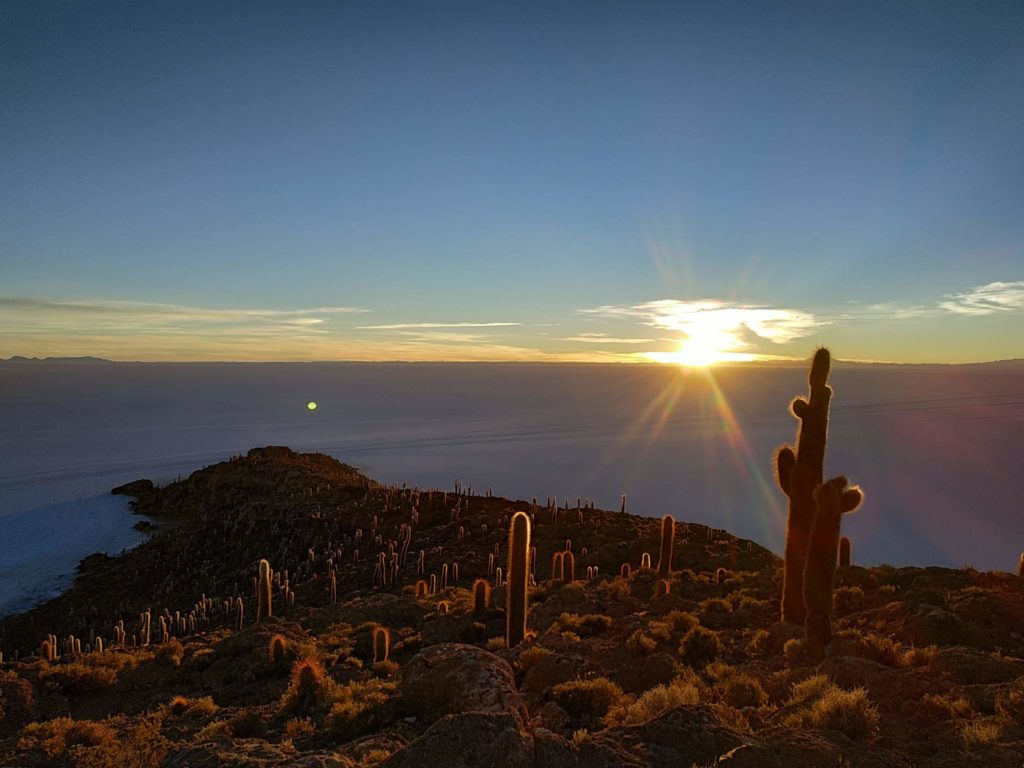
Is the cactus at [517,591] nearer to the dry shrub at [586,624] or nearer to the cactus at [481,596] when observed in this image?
the dry shrub at [586,624]

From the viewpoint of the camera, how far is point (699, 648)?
11.2 meters

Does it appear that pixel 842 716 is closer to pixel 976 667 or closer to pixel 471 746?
pixel 976 667

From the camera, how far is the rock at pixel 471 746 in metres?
5.55

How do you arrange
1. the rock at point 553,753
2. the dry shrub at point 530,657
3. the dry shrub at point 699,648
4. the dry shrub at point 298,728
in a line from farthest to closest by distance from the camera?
the dry shrub at point 699,648
the dry shrub at point 530,657
the dry shrub at point 298,728
the rock at point 553,753

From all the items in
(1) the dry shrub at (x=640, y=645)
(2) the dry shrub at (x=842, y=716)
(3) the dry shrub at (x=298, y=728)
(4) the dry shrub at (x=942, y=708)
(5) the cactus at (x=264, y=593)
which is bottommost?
(5) the cactus at (x=264, y=593)

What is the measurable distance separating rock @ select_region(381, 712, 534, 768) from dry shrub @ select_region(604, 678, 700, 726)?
2.10 meters

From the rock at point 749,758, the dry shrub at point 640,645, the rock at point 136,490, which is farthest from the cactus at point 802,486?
the rock at point 136,490

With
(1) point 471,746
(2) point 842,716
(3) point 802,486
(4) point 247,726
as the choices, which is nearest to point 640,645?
(2) point 842,716

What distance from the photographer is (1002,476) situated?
106 metres

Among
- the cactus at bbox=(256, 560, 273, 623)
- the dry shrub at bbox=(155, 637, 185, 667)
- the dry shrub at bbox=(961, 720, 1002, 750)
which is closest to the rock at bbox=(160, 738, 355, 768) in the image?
the dry shrub at bbox=(961, 720, 1002, 750)

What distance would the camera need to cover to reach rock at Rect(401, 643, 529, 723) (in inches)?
304

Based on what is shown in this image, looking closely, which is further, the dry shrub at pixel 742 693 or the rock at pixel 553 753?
the dry shrub at pixel 742 693

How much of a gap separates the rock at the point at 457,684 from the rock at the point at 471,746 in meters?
1.59

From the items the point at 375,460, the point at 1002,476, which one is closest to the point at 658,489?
the point at 375,460
